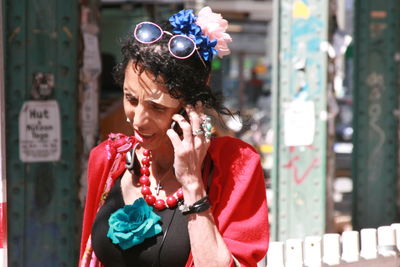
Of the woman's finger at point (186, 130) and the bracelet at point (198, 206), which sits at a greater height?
the woman's finger at point (186, 130)

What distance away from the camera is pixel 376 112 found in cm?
633

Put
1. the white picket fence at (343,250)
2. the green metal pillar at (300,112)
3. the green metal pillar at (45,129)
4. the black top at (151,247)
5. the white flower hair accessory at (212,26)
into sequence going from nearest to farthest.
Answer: the black top at (151,247)
the white flower hair accessory at (212,26)
the white picket fence at (343,250)
the green metal pillar at (45,129)
the green metal pillar at (300,112)

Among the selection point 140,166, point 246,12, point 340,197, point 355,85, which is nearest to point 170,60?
point 140,166

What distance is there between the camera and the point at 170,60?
2.14 meters

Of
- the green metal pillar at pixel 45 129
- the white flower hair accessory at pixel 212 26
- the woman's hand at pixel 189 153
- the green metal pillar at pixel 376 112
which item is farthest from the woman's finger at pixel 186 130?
the green metal pillar at pixel 376 112

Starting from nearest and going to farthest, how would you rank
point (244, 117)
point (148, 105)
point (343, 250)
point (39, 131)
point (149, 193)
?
point (148, 105), point (149, 193), point (244, 117), point (343, 250), point (39, 131)

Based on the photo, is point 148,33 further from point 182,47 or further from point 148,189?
point 148,189

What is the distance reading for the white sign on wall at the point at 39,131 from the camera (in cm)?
396

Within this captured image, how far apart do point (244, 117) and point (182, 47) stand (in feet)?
1.54

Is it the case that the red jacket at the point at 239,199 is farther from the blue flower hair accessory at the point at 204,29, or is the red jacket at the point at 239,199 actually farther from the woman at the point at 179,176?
the blue flower hair accessory at the point at 204,29

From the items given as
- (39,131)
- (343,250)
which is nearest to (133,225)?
(343,250)

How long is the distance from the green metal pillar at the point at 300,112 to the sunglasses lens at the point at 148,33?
3.41 m

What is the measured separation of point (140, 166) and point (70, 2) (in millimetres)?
1959

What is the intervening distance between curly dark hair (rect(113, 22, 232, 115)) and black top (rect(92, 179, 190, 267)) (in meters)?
0.35
